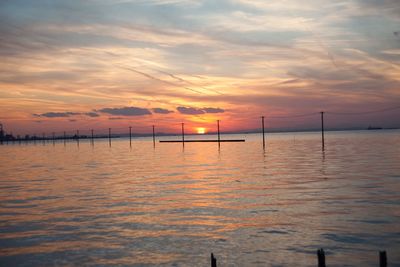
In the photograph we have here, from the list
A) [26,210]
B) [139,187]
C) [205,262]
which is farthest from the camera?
[139,187]

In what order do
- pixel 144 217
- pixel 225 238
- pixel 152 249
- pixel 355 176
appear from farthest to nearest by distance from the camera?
pixel 355 176
pixel 144 217
pixel 225 238
pixel 152 249

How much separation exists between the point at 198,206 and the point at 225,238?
290 inches

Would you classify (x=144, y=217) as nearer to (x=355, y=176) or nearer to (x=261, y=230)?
(x=261, y=230)

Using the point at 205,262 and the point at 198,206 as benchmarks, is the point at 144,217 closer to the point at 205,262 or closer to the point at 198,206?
the point at 198,206

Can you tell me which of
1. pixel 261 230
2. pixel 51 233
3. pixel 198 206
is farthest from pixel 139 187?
pixel 261 230

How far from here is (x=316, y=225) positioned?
18.6 m

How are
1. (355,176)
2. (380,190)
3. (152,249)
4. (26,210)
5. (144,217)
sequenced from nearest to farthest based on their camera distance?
(152,249) < (144,217) < (26,210) < (380,190) < (355,176)

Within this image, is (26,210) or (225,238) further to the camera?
(26,210)

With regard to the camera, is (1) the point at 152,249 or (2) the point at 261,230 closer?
(1) the point at 152,249

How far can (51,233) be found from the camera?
18.5m

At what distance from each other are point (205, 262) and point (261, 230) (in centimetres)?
480

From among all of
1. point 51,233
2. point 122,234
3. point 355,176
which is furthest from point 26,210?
point 355,176

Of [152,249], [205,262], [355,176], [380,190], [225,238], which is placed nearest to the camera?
[205,262]

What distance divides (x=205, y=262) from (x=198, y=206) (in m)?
10.1
